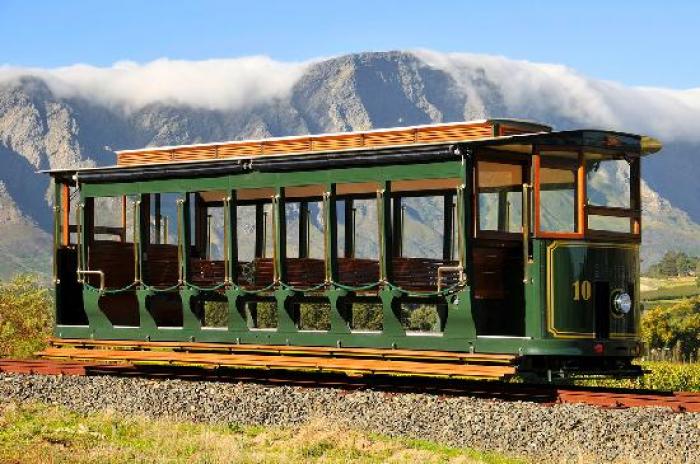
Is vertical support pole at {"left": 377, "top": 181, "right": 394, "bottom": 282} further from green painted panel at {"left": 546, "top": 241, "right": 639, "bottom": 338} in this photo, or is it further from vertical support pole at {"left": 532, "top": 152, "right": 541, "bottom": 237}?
green painted panel at {"left": 546, "top": 241, "right": 639, "bottom": 338}

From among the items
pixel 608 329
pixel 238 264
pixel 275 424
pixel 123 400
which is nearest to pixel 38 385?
pixel 123 400

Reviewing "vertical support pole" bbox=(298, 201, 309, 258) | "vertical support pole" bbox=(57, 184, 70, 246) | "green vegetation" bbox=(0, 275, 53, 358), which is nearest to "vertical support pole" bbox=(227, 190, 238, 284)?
"vertical support pole" bbox=(298, 201, 309, 258)

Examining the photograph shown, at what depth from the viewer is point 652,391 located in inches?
658

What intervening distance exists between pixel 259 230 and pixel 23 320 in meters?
12.9

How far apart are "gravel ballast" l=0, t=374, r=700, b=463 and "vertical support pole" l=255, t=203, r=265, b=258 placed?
322cm

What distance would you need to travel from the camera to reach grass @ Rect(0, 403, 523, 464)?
1273cm

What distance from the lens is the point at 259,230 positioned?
21609 millimetres

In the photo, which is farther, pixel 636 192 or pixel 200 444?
pixel 636 192

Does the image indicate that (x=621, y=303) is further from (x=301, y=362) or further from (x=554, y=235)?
(x=301, y=362)

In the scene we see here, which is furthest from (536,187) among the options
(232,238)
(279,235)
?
(232,238)

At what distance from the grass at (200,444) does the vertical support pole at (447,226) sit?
5.04 m

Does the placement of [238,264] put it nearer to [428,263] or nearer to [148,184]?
[148,184]

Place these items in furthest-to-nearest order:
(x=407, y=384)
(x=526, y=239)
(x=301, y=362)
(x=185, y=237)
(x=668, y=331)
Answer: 1. (x=668, y=331)
2. (x=185, y=237)
3. (x=301, y=362)
4. (x=407, y=384)
5. (x=526, y=239)

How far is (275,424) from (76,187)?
822 centimetres
